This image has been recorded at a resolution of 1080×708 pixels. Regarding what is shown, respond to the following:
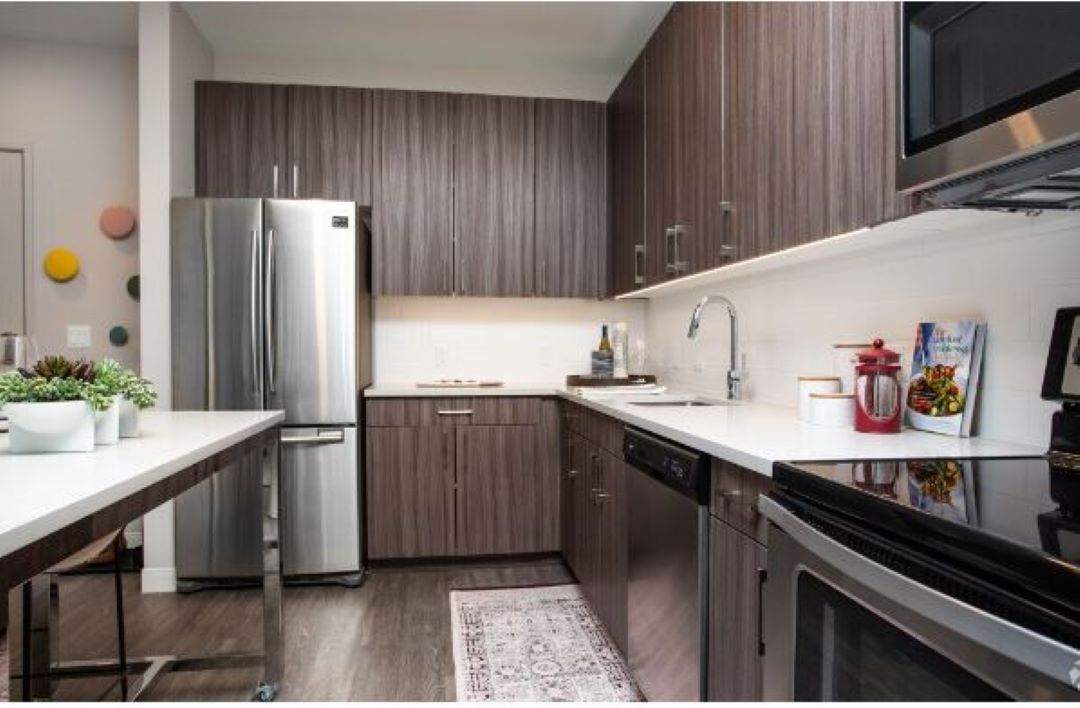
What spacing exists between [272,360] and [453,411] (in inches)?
34.5

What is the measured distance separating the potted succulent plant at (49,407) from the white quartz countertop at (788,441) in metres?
1.31

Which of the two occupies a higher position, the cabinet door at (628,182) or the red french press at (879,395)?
the cabinet door at (628,182)

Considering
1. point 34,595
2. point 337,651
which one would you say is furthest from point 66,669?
point 337,651

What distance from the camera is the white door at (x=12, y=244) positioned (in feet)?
11.7

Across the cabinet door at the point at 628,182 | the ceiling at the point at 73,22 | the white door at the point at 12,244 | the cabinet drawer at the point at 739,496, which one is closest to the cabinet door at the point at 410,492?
the cabinet door at the point at 628,182

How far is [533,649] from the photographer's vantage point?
2.39 meters

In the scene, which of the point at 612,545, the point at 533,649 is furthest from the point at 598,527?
the point at 533,649

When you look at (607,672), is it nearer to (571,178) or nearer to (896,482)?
(896,482)

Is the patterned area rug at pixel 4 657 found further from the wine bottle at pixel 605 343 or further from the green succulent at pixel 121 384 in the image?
the wine bottle at pixel 605 343

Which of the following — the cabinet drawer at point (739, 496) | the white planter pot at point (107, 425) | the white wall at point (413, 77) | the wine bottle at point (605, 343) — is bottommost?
the cabinet drawer at point (739, 496)

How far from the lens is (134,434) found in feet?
5.30

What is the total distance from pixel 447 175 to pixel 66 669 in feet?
8.60

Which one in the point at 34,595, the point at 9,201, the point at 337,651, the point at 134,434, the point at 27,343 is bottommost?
the point at 337,651

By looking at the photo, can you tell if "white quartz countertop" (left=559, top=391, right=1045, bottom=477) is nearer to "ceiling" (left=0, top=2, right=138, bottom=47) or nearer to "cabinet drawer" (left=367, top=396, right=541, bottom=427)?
"cabinet drawer" (left=367, top=396, right=541, bottom=427)
